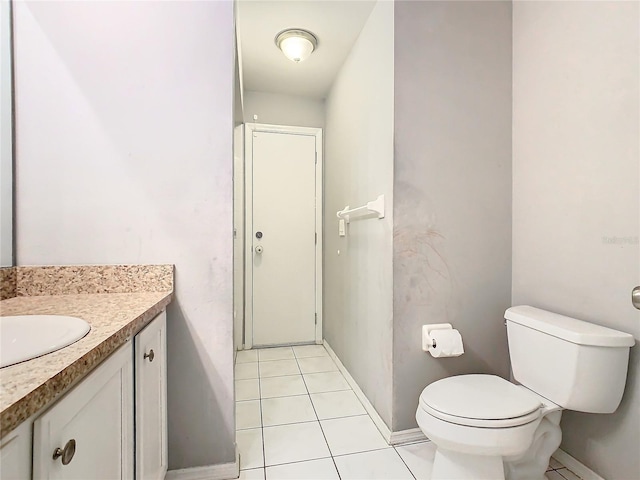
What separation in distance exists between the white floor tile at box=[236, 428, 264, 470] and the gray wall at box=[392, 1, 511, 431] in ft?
2.19

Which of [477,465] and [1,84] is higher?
[1,84]

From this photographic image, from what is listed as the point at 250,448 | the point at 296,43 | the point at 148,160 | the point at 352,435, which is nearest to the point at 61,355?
the point at 148,160

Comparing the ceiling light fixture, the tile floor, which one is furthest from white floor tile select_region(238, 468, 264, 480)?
the ceiling light fixture

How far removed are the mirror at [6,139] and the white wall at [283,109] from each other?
183 cm

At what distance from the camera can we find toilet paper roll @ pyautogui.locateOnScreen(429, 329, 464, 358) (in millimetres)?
1516

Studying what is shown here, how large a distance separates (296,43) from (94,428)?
2.22 m

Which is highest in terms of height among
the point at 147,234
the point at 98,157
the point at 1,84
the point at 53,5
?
the point at 53,5

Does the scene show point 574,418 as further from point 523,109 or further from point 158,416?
point 158,416

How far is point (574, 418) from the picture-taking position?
4.62 ft

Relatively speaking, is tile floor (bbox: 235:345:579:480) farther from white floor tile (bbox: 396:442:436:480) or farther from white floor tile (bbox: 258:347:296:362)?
white floor tile (bbox: 258:347:296:362)

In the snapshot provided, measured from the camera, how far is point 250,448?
1.56 metres

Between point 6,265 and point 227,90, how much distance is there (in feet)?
3.42

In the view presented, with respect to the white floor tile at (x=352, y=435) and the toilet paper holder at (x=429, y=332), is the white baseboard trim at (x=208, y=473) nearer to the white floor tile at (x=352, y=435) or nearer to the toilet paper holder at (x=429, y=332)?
the white floor tile at (x=352, y=435)

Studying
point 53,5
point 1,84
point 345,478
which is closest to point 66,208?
point 1,84
